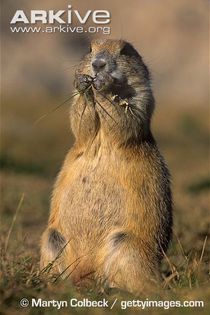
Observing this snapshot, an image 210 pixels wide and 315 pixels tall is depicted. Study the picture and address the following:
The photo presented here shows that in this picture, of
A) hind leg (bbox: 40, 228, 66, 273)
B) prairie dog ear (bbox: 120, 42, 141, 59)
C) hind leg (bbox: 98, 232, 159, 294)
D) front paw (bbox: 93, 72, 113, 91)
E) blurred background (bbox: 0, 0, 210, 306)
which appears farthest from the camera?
blurred background (bbox: 0, 0, 210, 306)

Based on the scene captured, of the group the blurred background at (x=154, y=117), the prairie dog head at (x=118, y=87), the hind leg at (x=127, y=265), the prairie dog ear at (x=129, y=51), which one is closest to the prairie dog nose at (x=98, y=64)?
the prairie dog head at (x=118, y=87)

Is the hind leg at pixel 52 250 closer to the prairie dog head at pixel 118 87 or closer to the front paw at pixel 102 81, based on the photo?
the prairie dog head at pixel 118 87

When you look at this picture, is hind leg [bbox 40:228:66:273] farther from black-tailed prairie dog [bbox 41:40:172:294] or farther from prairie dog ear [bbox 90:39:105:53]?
prairie dog ear [bbox 90:39:105:53]

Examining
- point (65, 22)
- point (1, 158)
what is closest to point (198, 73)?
point (1, 158)

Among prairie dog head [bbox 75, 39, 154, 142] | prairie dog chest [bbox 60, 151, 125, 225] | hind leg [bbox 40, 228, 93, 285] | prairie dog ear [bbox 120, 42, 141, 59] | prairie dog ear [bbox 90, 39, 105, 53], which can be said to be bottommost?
hind leg [bbox 40, 228, 93, 285]

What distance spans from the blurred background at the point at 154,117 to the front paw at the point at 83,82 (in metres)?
0.58

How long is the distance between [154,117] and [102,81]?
2078cm

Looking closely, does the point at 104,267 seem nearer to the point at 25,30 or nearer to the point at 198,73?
the point at 25,30

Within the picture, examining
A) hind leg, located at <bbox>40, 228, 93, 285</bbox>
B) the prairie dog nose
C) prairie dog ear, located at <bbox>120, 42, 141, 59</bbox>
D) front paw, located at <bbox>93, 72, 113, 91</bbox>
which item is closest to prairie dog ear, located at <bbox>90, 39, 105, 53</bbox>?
prairie dog ear, located at <bbox>120, 42, 141, 59</bbox>

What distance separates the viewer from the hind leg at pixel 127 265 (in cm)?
548

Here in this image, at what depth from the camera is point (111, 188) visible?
5.87m

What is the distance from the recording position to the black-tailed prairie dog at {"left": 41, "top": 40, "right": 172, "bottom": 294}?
5656 mm

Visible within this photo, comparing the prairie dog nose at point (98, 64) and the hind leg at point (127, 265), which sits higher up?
the prairie dog nose at point (98, 64)

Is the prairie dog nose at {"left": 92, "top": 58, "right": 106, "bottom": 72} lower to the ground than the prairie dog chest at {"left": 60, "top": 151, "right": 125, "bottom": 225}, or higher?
higher
